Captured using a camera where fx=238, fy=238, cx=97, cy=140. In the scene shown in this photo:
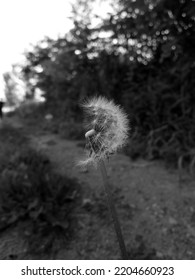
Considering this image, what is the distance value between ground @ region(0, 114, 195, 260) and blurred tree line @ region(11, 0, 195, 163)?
1.86 ft

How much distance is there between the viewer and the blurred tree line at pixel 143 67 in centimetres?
362

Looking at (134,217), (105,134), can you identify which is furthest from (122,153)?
(105,134)

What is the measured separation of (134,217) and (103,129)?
2028mm

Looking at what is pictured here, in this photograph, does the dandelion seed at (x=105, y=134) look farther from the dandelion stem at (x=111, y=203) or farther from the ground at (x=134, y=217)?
the ground at (x=134, y=217)

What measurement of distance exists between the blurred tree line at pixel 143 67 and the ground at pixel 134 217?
57cm

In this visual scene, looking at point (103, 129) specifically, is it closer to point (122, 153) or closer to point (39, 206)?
point (39, 206)

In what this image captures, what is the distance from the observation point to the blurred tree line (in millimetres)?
3617

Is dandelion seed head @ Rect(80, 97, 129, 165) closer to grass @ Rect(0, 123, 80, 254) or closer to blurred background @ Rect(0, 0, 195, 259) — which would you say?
blurred background @ Rect(0, 0, 195, 259)

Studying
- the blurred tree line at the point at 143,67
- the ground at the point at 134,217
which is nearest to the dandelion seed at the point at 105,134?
the ground at the point at 134,217

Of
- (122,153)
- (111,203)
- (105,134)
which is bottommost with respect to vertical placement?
(111,203)

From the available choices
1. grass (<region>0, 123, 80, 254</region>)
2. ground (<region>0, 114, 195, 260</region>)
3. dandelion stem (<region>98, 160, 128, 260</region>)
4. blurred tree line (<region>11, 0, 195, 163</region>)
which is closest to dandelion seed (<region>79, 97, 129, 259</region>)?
dandelion stem (<region>98, 160, 128, 260</region>)

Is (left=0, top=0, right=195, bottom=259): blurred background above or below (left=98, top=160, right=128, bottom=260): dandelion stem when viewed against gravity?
above

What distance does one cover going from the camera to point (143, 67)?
5.37 meters
